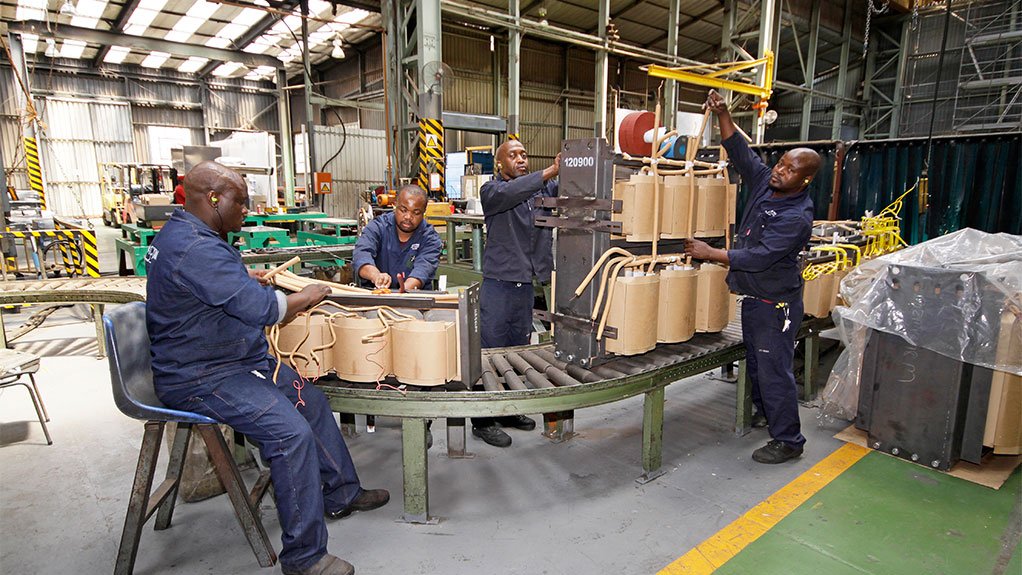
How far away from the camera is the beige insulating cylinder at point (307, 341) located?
2742mm

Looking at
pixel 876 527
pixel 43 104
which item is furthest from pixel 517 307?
pixel 43 104

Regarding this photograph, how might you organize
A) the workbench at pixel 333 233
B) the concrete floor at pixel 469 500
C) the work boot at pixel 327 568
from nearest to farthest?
the work boot at pixel 327 568, the concrete floor at pixel 469 500, the workbench at pixel 333 233

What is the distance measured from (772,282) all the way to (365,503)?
8.81 ft

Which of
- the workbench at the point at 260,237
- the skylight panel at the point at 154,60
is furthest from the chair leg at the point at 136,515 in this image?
the skylight panel at the point at 154,60

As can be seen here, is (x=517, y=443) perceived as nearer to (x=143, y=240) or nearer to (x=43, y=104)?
(x=143, y=240)

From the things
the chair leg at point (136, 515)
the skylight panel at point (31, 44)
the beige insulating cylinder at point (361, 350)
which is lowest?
the chair leg at point (136, 515)

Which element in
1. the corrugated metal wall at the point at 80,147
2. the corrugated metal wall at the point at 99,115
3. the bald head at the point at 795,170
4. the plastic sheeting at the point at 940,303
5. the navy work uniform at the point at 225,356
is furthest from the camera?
the corrugated metal wall at the point at 80,147

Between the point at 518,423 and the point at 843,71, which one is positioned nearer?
the point at 518,423

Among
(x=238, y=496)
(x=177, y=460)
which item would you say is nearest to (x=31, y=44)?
(x=177, y=460)

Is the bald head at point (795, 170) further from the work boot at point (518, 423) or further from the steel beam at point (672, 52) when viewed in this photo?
the steel beam at point (672, 52)

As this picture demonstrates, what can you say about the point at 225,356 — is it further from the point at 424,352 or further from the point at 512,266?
the point at 512,266

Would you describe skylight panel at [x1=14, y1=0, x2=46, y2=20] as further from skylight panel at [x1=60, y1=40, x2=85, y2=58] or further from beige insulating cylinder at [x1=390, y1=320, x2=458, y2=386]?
beige insulating cylinder at [x1=390, y1=320, x2=458, y2=386]

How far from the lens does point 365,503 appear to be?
115 inches

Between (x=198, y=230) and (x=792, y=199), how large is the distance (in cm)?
319
